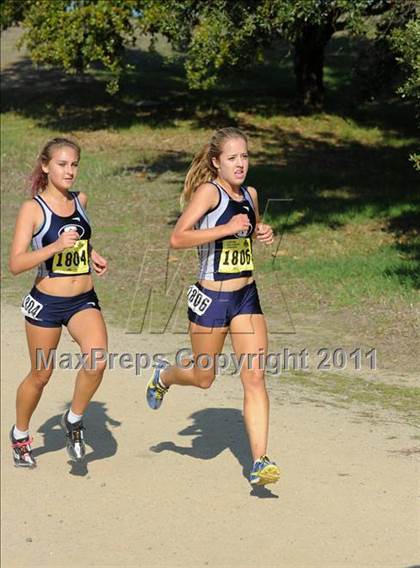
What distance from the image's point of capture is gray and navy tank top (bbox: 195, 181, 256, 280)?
728 cm

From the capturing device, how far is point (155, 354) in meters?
11.7

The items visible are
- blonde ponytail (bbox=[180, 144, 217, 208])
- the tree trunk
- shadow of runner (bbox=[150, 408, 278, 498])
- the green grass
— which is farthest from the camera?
the tree trunk

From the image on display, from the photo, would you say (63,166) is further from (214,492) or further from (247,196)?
(214,492)

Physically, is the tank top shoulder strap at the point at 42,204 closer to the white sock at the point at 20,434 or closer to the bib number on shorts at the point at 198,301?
the bib number on shorts at the point at 198,301

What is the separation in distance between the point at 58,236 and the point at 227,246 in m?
1.13

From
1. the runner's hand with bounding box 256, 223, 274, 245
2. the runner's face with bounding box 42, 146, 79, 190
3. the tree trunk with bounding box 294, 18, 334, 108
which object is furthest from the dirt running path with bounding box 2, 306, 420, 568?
the tree trunk with bounding box 294, 18, 334, 108

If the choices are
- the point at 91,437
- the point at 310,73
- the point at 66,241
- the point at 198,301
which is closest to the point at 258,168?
the point at 310,73

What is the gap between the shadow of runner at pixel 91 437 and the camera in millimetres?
8680

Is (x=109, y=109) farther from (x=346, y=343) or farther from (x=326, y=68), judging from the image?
(x=346, y=343)

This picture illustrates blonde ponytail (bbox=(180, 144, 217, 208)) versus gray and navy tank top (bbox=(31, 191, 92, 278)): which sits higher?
blonde ponytail (bbox=(180, 144, 217, 208))

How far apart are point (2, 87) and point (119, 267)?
21401 millimetres

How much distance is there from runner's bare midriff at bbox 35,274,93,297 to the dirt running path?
4.87ft

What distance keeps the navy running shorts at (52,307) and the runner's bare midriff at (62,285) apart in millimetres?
29

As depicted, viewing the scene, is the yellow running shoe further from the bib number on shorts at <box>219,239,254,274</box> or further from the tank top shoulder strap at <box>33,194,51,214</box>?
the tank top shoulder strap at <box>33,194,51,214</box>
